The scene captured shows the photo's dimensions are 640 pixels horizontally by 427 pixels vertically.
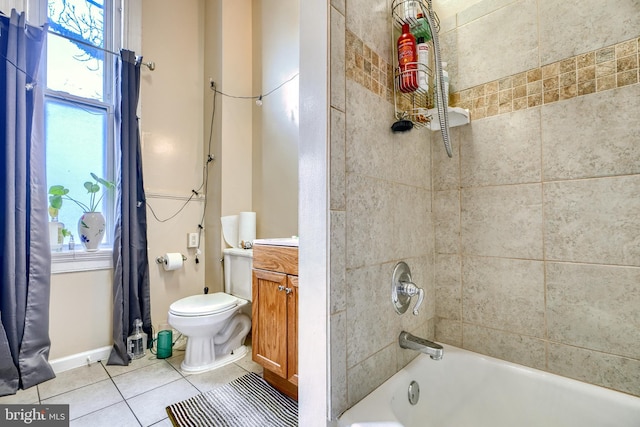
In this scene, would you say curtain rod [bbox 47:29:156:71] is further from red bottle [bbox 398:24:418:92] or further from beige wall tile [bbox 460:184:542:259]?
beige wall tile [bbox 460:184:542:259]

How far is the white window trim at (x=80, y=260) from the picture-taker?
1.89 metres

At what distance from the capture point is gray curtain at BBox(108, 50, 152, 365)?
2.03 metres

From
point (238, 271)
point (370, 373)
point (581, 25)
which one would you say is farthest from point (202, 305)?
point (581, 25)

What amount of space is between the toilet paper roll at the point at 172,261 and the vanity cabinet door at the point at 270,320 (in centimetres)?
97

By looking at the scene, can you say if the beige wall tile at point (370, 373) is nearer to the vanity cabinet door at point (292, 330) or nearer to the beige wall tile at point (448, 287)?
the beige wall tile at point (448, 287)

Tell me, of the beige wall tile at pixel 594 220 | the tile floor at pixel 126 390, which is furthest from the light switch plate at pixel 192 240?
the beige wall tile at pixel 594 220

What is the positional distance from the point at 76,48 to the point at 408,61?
243 cm

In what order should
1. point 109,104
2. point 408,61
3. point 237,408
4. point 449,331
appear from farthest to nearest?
point 109,104, point 237,408, point 449,331, point 408,61

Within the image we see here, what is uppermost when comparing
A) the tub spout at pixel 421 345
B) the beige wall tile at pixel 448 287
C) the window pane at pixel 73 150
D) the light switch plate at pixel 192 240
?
the window pane at pixel 73 150

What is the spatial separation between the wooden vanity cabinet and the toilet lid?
353mm

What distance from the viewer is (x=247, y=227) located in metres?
2.44

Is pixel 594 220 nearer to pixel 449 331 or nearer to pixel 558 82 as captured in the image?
pixel 558 82

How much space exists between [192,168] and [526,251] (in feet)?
8.20

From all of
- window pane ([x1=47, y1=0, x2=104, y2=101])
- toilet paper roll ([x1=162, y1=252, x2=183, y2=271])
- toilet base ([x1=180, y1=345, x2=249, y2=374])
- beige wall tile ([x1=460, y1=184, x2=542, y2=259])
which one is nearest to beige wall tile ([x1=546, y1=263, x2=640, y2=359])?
beige wall tile ([x1=460, y1=184, x2=542, y2=259])
